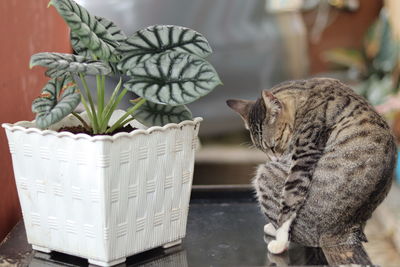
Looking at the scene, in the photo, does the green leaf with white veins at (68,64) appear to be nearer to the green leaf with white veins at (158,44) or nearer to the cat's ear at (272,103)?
the green leaf with white veins at (158,44)

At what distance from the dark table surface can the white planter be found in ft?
0.08

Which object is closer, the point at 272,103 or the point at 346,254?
the point at 346,254

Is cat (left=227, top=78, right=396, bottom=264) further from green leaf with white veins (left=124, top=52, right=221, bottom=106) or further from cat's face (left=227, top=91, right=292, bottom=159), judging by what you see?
green leaf with white veins (left=124, top=52, right=221, bottom=106)

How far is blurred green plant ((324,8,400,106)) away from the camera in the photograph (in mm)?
3197

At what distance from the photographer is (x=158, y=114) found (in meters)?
1.10

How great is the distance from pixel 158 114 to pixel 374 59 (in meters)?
2.49

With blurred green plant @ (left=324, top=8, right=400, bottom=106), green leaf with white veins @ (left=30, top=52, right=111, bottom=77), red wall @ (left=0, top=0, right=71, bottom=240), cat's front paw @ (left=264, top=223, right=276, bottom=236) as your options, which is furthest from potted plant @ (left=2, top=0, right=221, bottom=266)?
blurred green plant @ (left=324, top=8, right=400, bottom=106)

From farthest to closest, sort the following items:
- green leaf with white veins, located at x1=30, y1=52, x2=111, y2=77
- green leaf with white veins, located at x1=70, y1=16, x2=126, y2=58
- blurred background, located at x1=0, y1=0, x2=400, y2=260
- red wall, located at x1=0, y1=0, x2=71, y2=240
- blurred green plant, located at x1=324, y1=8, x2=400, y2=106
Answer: blurred green plant, located at x1=324, y1=8, x2=400, y2=106 → blurred background, located at x1=0, y1=0, x2=400, y2=260 → red wall, located at x1=0, y1=0, x2=71, y2=240 → green leaf with white veins, located at x1=70, y1=16, x2=126, y2=58 → green leaf with white veins, located at x1=30, y1=52, x2=111, y2=77

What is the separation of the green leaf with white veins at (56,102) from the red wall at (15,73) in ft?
0.57

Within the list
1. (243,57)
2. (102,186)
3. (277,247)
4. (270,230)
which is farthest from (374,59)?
(102,186)

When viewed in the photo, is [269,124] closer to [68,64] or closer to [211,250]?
[211,250]

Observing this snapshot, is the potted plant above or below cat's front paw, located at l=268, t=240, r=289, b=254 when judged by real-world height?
above

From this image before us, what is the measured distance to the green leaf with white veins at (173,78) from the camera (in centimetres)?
98

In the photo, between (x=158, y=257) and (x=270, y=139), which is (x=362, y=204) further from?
(x=158, y=257)
